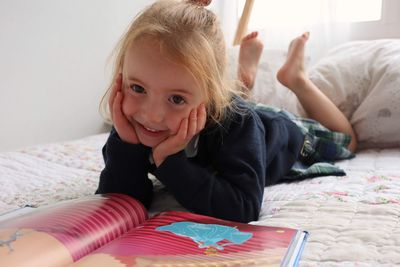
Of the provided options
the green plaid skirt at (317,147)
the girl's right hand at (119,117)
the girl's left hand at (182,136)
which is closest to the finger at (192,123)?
the girl's left hand at (182,136)

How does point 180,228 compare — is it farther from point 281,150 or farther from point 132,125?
point 281,150

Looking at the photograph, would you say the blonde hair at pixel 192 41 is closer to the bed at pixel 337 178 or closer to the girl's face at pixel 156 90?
the girl's face at pixel 156 90

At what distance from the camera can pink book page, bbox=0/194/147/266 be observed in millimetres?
460

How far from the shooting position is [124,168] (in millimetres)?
739

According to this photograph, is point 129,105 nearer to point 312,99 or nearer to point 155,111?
point 155,111

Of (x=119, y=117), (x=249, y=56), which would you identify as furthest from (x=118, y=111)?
(x=249, y=56)

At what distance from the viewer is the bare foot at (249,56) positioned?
129 centimetres

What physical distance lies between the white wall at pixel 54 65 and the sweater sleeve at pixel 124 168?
82cm

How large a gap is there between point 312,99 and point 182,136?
60 cm

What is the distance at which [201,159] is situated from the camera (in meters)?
0.78

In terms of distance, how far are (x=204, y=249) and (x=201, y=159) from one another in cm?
32

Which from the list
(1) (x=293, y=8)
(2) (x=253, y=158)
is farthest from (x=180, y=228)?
(1) (x=293, y=8)

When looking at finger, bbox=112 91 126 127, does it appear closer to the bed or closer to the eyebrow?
the eyebrow

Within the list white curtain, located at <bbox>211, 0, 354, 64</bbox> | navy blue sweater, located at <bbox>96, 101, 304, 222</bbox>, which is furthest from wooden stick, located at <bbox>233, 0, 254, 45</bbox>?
navy blue sweater, located at <bbox>96, 101, 304, 222</bbox>
